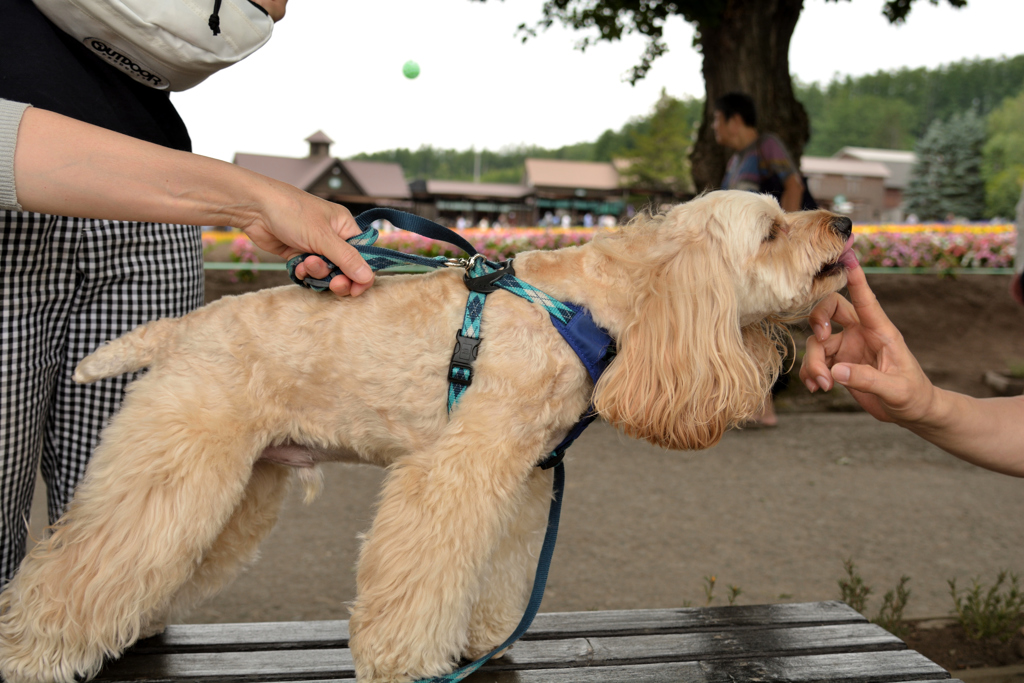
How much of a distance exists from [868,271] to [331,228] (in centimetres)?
1017

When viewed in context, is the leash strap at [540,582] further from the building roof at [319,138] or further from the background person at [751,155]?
the building roof at [319,138]

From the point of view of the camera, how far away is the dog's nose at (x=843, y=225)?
204 centimetres

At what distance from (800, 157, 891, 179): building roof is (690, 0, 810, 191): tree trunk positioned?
6531 centimetres

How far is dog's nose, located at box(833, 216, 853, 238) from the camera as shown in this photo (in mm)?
2045

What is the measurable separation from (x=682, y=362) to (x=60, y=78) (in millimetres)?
1936

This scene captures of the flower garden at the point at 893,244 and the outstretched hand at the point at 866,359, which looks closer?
the outstretched hand at the point at 866,359

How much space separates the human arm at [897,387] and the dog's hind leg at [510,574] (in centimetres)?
94

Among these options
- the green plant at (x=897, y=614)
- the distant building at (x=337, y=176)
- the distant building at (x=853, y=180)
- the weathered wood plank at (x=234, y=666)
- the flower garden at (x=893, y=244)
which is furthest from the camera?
the distant building at (x=853, y=180)

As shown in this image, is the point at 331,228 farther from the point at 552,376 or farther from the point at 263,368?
the point at 552,376

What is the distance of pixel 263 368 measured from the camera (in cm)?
195

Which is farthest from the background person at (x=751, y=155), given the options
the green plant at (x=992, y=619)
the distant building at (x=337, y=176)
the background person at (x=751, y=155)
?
the distant building at (x=337, y=176)

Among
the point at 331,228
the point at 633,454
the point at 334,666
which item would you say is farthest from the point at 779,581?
the point at 331,228

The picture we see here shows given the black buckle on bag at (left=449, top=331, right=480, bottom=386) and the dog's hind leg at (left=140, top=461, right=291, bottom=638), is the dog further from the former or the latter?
the dog's hind leg at (left=140, top=461, right=291, bottom=638)

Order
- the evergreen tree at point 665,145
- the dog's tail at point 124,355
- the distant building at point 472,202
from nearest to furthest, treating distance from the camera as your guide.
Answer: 1. the dog's tail at point 124,355
2. the distant building at point 472,202
3. the evergreen tree at point 665,145
